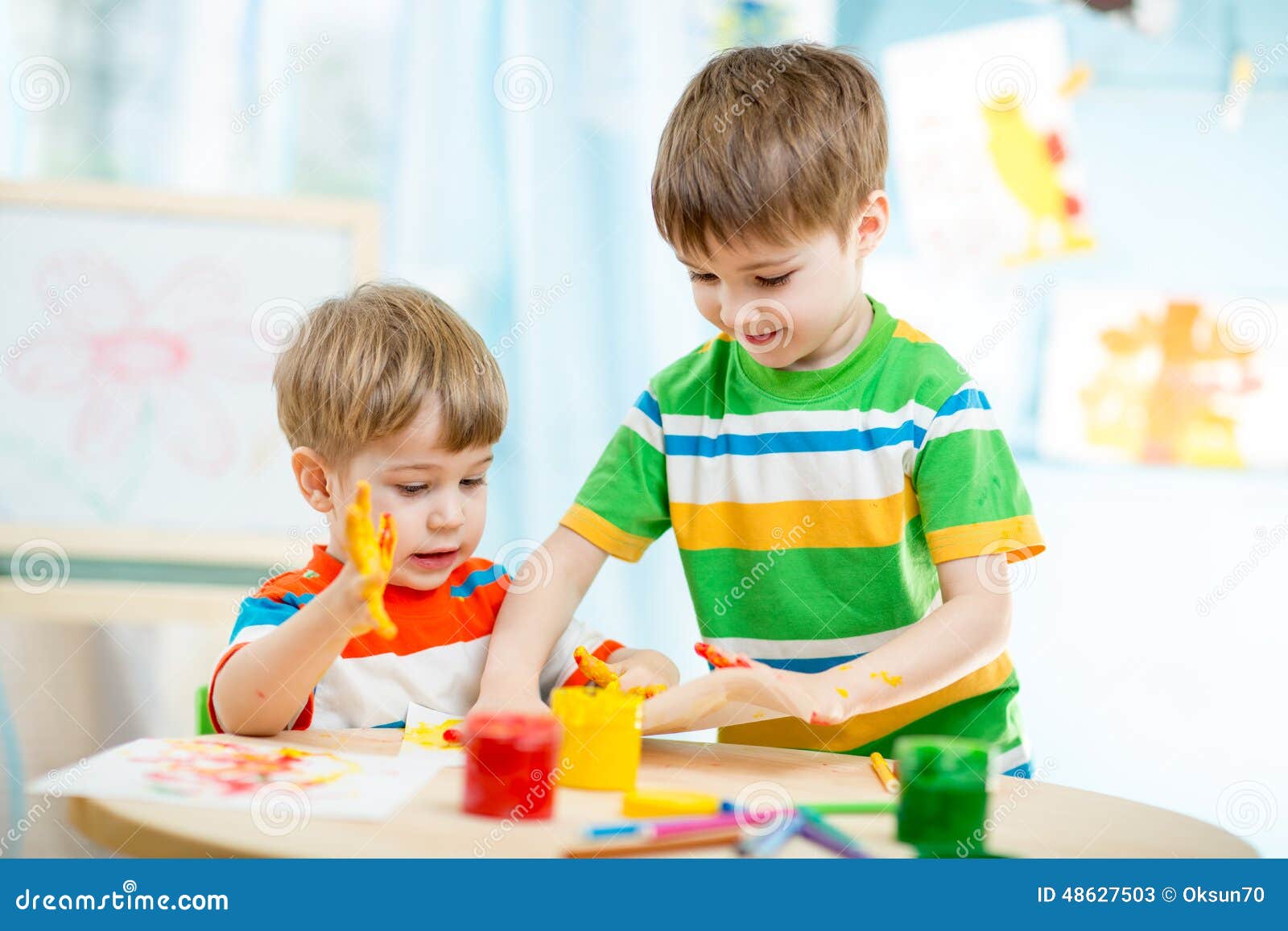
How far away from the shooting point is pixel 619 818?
0.78 metres

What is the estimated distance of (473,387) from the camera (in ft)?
3.60

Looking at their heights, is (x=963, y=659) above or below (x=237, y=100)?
below

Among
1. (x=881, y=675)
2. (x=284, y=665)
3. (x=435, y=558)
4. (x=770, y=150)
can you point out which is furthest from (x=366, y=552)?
(x=770, y=150)

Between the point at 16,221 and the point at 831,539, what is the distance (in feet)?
5.99

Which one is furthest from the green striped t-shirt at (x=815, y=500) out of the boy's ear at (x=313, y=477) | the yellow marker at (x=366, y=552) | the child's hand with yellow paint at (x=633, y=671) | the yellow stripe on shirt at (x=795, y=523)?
the yellow marker at (x=366, y=552)

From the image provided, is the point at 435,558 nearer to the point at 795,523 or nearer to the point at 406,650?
the point at 406,650

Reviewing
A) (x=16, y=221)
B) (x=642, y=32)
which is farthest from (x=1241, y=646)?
(x=16, y=221)

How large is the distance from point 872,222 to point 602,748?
1.91 ft

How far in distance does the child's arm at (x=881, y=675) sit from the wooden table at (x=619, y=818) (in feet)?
0.16

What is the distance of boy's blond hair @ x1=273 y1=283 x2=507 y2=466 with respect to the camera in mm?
1064

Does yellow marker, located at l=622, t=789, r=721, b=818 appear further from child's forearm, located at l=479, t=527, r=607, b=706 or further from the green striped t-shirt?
the green striped t-shirt

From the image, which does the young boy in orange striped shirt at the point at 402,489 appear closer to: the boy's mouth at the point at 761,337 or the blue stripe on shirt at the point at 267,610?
the blue stripe on shirt at the point at 267,610

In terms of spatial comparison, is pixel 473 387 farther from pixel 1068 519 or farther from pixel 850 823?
pixel 1068 519

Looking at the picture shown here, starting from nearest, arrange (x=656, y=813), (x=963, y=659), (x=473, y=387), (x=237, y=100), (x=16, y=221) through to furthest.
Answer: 1. (x=656, y=813)
2. (x=963, y=659)
3. (x=473, y=387)
4. (x=16, y=221)
5. (x=237, y=100)
